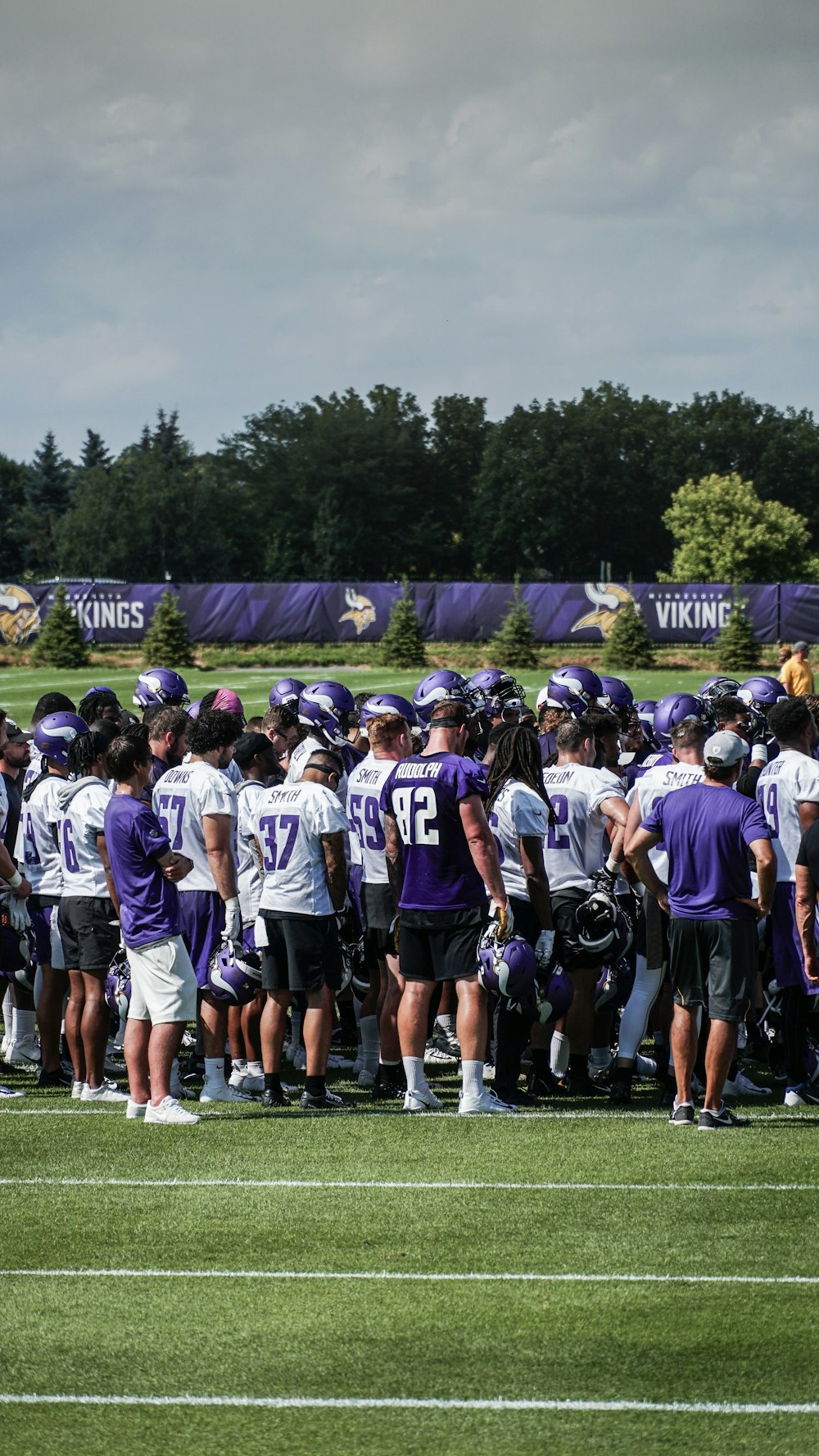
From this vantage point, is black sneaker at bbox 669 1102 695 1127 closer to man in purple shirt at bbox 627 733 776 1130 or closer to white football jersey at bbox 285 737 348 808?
man in purple shirt at bbox 627 733 776 1130

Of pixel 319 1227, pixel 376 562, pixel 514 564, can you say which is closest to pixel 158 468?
pixel 376 562

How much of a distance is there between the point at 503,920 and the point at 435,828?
1.88ft

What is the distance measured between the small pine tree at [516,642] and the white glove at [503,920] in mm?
32546

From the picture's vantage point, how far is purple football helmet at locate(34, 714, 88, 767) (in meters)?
9.17

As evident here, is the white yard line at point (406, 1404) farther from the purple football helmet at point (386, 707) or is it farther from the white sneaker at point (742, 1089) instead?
the purple football helmet at point (386, 707)

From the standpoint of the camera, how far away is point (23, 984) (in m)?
9.50

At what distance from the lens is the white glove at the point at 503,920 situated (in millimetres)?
8117

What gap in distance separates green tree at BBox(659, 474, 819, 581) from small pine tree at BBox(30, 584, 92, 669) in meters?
41.3

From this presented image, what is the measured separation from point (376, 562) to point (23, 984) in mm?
76437

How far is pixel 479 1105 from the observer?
8.29 meters

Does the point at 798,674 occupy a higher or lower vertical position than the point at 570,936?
higher

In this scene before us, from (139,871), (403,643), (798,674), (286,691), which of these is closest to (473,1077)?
(139,871)

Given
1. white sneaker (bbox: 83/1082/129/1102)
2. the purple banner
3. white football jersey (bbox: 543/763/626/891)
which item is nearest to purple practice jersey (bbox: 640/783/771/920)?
white football jersey (bbox: 543/763/626/891)

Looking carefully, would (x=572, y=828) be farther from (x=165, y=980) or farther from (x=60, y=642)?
(x=60, y=642)
